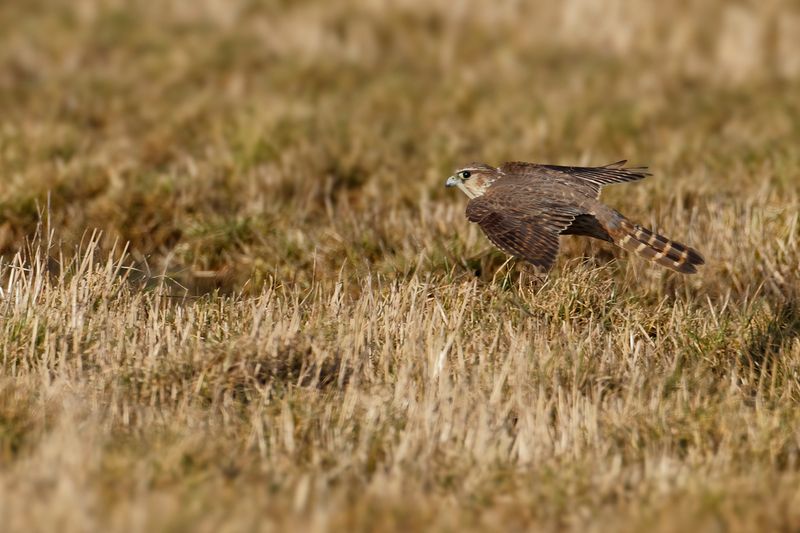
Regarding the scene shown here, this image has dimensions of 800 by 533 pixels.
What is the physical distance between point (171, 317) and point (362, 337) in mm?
1018

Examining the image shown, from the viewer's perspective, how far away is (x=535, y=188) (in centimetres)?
672

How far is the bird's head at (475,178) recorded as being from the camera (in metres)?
7.23

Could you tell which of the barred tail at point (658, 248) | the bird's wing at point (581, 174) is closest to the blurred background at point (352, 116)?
the bird's wing at point (581, 174)

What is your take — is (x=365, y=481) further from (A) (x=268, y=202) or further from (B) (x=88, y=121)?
(B) (x=88, y=121)

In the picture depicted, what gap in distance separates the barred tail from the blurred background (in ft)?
3.62

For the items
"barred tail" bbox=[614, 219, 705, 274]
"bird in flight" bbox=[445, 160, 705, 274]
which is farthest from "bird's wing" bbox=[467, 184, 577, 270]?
"barred tail" bbox=[614, 219, 705, 274]

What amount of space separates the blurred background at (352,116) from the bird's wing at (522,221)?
0.68 metres

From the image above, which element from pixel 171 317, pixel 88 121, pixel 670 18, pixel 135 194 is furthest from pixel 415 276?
pixel 670 18

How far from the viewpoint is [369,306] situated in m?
6.01

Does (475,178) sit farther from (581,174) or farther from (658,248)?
(658,248)

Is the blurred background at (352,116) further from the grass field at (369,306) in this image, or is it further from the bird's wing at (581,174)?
the bird's wing at (581,174)

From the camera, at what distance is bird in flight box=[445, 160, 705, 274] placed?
19.8 feet

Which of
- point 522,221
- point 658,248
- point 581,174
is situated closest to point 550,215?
point 522,221

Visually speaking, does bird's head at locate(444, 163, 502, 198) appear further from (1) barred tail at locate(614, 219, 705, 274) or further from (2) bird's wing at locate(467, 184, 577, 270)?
(1) barred tail at locate(614, 219, 705, 274)
